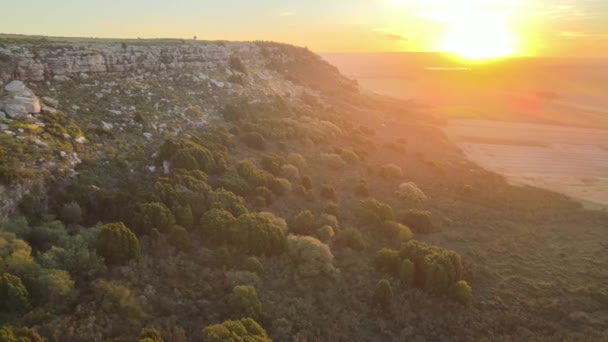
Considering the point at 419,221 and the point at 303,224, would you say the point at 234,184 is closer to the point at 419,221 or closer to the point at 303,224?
the point at 303,224

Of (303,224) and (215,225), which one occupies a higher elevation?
(215,225)

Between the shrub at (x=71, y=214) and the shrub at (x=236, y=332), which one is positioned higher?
the shrub at (x=71, y=214)

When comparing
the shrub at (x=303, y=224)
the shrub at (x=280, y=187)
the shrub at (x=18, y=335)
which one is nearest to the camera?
the shrub at (x=18, y=335)

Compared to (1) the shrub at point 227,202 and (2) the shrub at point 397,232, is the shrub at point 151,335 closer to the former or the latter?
(1) the shrub at point 227,202

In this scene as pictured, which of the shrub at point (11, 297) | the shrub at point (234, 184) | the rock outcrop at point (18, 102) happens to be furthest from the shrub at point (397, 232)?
the rock outcrop at point (18, 102)

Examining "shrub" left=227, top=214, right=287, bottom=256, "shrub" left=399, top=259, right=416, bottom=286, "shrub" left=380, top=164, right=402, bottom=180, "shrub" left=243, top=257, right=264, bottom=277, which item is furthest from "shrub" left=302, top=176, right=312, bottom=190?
"shrub" left=243, top=257, right=264, bottom=277

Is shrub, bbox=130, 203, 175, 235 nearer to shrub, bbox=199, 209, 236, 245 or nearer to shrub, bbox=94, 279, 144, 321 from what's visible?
shrub, bbox=199, 209, 236, 245

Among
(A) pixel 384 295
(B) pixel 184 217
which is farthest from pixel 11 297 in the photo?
(A) pixel 384 295

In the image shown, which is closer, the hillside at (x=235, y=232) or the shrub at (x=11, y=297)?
the shrub at (x=11, y=297)
